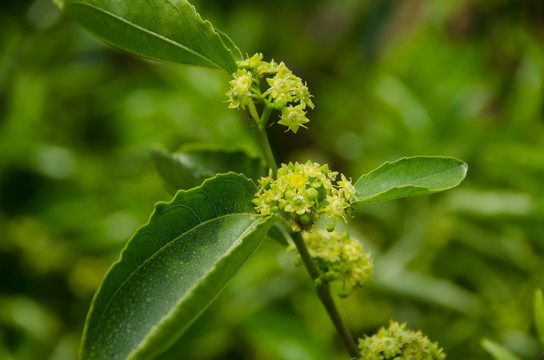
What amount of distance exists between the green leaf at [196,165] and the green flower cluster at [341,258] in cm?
22

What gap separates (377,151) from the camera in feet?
7.79

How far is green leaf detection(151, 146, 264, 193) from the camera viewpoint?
1.04 metres

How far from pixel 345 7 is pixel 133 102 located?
69.9 inches

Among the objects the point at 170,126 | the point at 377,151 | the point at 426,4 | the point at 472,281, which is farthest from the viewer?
the point at 426,4

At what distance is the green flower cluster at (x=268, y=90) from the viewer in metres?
0.81

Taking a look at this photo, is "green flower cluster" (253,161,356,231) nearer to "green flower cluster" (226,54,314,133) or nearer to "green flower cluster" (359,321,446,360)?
"green flower cluster" (226,54,314,133)

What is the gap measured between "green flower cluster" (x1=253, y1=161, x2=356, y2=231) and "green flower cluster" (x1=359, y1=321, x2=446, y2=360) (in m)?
0.20

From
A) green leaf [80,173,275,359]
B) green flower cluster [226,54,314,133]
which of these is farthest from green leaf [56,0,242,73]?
green leaf [80,173,275,359]

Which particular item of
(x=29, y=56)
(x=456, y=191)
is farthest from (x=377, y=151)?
(x=29, y=56)

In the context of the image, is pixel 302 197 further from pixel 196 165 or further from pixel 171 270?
pixel 196 165

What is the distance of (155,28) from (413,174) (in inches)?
17.5

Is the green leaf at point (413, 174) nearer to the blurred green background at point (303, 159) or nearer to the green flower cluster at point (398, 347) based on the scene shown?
the green flower cluster at point (398, 347)

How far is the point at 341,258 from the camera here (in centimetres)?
92

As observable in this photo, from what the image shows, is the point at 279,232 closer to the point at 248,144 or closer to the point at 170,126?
the point at 248,144
